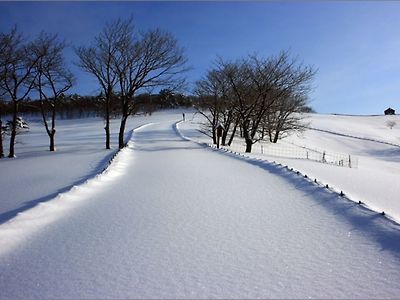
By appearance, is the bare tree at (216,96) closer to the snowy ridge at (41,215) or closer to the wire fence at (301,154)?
the wire fence at (301,154)

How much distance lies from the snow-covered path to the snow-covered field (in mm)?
1277

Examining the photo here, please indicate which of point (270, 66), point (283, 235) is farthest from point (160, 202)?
point (270, 66)

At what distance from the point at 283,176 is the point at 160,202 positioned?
4.08 metres

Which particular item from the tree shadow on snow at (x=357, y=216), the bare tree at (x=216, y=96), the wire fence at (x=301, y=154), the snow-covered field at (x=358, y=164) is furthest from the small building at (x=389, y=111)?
the tree shadow on snow at (x=357, y=216)

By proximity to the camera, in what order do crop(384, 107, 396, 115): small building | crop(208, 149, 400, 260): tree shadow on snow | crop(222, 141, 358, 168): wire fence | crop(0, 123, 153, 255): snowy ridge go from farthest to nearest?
crop(384, 107, 396, 115): small building, crop(222, 141, 358, 168): wire fence, crop(0, 123, 153, 255): snowy ridge, crop(208, 149, 400, 260): tree shadow on snow

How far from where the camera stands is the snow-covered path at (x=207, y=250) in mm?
2910

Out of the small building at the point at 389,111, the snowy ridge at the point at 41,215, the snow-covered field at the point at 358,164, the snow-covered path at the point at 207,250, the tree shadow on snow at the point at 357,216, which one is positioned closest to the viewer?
the snow-covered path at the point at 207,250

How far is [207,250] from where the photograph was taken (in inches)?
147

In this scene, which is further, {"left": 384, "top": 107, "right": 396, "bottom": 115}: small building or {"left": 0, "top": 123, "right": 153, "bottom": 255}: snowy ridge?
{"left": 384, "top": 107, "right": 396, "bottom": 115}: small building

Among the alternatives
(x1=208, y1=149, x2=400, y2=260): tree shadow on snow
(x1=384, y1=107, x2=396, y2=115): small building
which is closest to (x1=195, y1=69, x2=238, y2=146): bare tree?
(x1=208, y1=149, x2=400, y2=260): tree shadow on snow

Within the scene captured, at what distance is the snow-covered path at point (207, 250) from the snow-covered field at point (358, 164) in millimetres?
1277

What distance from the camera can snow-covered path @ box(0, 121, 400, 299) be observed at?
9.55 feet

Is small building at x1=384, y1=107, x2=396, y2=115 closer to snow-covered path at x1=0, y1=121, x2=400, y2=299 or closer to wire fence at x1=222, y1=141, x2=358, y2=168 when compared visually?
wire fence at x1=222, y1=141, x2=358, y2=168

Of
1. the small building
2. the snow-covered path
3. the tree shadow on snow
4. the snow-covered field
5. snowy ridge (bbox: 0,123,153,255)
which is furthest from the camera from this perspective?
the small building
